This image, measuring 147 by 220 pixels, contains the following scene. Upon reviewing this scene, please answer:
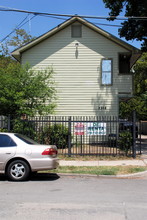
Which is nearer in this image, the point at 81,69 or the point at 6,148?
the point at 6,148

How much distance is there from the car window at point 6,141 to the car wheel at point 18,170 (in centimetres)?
56

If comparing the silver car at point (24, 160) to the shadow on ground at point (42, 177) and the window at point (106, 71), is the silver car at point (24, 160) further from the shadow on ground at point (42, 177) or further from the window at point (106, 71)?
the window at point (106, 71)

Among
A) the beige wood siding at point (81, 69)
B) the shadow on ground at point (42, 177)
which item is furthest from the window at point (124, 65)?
the shadow on ground at point (42, 177)

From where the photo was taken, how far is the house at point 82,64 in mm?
18000

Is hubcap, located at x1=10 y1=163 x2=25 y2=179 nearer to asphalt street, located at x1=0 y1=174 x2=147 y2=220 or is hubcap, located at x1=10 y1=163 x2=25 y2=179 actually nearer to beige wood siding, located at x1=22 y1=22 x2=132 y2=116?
asphalt street, located at x1=0 y1=174 x2=147 y2=220

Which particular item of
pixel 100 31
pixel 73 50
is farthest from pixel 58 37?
pixel 100 31

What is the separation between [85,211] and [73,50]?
1442 cm

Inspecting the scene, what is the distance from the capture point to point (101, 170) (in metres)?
9.67

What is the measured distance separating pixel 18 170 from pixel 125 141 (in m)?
6.04

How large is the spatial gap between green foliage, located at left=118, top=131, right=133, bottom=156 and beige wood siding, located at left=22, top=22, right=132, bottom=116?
5534 millimetres

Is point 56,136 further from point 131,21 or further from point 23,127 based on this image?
point 131,21

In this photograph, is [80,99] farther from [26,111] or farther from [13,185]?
[13,185]

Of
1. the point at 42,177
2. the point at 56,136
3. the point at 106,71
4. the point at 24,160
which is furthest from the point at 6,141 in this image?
the point at 106,71

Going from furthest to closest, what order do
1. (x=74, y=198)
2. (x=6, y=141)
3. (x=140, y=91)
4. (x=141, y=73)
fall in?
(x=140, y=91) < (x=141, y=73) < (x=6, y=141) < (x=74, y=198)
